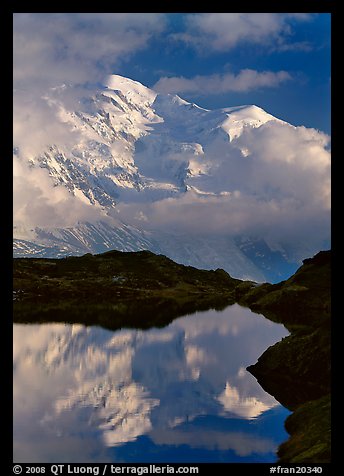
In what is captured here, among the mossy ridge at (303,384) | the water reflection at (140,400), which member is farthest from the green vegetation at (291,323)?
the water reflection at (140,400)

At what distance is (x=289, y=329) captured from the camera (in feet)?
390

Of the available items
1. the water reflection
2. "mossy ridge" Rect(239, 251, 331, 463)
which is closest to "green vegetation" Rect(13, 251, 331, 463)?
"mossy ridge" Rect(239, 251, 331, 463)

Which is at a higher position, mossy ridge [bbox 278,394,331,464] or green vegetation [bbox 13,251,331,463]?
green vegetation [bbox 13,251,331,463]

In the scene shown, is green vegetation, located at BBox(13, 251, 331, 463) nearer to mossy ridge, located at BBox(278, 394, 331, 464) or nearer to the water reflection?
mossy ridge, located at BBox(278, 394, 331, 464)

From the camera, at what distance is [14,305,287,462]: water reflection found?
4778 centimetres

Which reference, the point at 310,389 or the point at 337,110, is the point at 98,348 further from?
the point at 337,110

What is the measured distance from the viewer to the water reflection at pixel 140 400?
47.8 metres

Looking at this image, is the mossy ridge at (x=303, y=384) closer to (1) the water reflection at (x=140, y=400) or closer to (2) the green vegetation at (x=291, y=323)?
(2) the green vegetation at (x=291, y=323)

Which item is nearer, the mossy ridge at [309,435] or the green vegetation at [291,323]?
the mossy ridge at [309,435]

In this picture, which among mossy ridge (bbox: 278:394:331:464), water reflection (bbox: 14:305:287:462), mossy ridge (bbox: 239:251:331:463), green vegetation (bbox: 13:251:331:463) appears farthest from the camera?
water reflection (bbox: 14:305:287:462)

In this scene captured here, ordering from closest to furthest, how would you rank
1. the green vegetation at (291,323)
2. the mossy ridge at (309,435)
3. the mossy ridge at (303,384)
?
the mossy ridge at (309,435), the mossy ridge at (303,384), the green vegetation at (291,323)

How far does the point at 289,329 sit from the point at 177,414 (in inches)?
2559

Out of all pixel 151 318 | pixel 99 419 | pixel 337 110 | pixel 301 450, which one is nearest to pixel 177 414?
pixel 99 419
